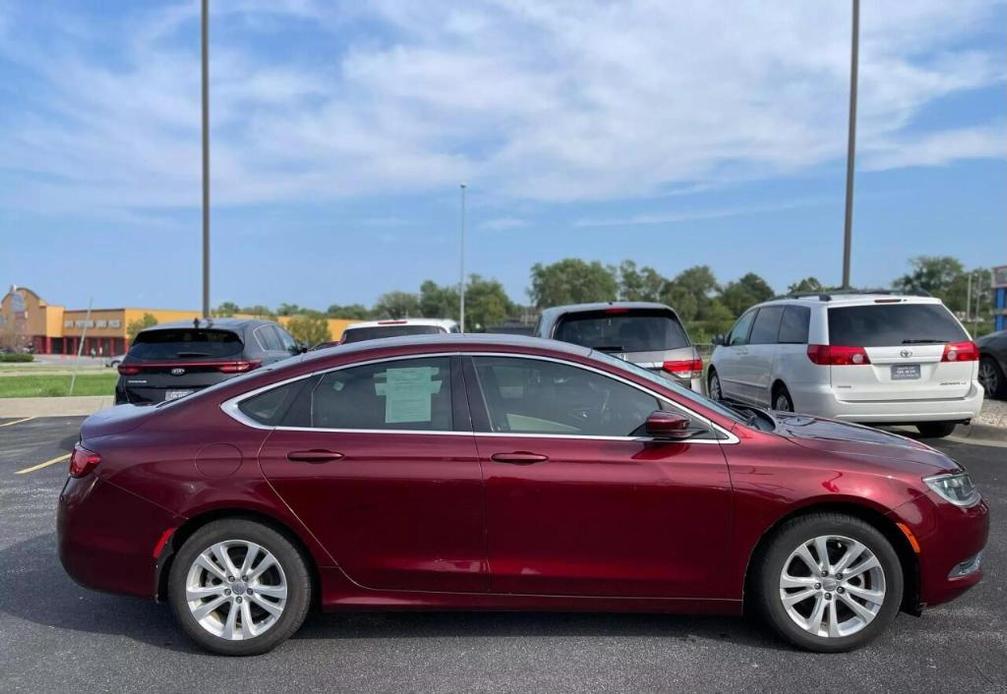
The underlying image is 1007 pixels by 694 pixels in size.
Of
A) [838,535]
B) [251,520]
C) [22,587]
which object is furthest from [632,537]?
[22,587]

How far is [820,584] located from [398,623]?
7.17 ft

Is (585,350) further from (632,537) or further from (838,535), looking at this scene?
A: (838,535)

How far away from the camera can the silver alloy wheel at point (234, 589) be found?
3684 millimetres

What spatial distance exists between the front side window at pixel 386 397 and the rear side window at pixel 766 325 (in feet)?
21.3

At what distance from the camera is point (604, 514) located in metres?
3.64

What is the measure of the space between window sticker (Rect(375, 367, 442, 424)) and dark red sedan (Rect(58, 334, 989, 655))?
33 millimetres

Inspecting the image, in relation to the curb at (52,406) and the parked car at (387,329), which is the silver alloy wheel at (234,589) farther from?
the curb at (52,406)

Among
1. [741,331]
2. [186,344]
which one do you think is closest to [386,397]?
[186,344]

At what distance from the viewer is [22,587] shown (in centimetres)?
464

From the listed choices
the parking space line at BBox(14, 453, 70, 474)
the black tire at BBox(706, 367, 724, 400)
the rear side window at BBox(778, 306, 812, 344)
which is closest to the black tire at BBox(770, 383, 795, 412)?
the rear side window at BBox(778, 306, 812, 344)

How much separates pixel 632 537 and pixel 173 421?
237cm

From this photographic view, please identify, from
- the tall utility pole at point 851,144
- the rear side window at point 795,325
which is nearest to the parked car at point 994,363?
the tall utility pole at point 851,144

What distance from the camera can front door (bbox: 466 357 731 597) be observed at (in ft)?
11.9

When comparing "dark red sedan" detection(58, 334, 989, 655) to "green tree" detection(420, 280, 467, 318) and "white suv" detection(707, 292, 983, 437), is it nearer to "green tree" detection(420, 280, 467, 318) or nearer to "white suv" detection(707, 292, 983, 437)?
"white suv" detection(707, 292, 983, 437)
